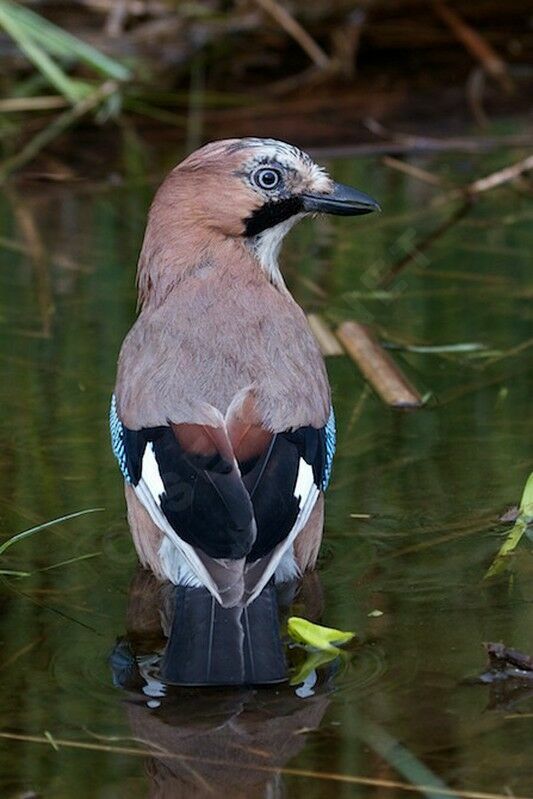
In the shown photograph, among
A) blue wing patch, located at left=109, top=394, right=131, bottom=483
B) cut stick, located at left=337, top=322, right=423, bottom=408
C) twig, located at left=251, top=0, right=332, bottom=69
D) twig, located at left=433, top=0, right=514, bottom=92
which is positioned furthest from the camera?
twig, located at left=433, top=0, right=514, bottom=92

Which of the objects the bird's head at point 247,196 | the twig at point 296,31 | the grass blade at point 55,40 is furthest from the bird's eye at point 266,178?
the twig at point 296,31

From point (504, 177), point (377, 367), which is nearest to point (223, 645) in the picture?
point (377, 367)

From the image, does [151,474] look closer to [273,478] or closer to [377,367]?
[273,478]

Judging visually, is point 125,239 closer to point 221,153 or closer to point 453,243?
point 453,243

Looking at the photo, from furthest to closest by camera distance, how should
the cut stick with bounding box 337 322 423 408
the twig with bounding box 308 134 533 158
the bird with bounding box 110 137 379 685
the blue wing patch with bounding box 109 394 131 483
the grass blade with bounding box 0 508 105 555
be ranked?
the twig with bounding box 308 134 533 158
the cut stick with bounding box 337 322 423 408
the blue wing patch with bounding box 109 394 131 483
the grass blade with bounding box 0 508 105 555
the bird with bounding box 110 137 379 685

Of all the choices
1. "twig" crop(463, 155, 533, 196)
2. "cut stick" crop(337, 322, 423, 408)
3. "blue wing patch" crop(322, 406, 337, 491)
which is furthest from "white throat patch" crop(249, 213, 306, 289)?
"twig" crop(463, 155, 533, 196)

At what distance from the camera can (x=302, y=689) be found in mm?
3141

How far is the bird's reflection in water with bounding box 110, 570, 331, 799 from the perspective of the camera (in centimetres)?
279

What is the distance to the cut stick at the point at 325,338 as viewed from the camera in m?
5.15

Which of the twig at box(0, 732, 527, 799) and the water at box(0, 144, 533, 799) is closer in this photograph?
the twig at box(0, 732, 527, 799)

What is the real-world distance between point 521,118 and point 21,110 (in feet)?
8.10

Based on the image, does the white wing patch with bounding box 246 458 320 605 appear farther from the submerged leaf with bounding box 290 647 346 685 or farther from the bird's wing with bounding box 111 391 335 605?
the submerged leaf with bounding box 290 647 346 685

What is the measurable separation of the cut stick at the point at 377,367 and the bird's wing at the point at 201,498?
3.96 feet

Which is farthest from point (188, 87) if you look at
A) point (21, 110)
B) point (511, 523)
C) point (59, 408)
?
point (511, 523)
